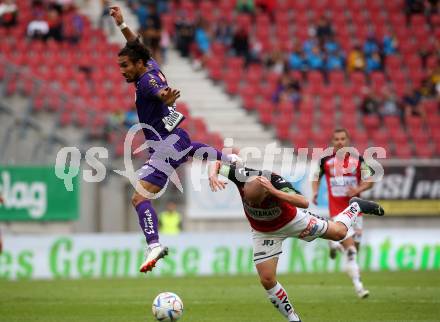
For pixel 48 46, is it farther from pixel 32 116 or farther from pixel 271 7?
pixel 271 7

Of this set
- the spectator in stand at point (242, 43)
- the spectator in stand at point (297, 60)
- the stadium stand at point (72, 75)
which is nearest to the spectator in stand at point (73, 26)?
the stadium stand at point (72, 75)

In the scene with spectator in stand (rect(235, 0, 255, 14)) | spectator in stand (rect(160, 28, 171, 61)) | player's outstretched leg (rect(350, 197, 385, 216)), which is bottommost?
player's outstretched leg (rect(350, 197, 385, 216))

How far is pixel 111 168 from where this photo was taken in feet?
81.3

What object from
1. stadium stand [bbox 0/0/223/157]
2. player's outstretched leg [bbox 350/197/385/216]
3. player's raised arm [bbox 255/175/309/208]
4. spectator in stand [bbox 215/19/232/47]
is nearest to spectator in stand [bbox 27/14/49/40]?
stadium stand [bbox 0/0/223/157]

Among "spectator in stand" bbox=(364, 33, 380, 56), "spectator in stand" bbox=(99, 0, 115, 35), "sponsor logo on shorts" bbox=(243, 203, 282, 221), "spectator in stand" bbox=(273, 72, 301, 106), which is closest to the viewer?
"sponsor logo on shorts" bbox=(243, 203, 282, 221)

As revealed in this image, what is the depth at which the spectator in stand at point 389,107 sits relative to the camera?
29378mm

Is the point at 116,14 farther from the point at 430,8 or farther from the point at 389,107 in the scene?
the point at 430,8

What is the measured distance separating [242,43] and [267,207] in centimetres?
2031

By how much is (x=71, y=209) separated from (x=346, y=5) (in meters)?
13.9

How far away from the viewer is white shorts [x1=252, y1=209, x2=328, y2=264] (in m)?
10.9

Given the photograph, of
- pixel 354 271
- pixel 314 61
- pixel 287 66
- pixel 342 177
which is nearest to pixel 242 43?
pixel 287 66

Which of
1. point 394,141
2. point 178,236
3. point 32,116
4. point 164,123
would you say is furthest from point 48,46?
point 164,123

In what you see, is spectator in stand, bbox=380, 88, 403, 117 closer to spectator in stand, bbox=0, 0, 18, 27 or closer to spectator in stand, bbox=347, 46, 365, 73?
spectator in stand, bbox=347, 46, 365, 73

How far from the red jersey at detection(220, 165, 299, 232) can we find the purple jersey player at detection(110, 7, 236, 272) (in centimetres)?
116
